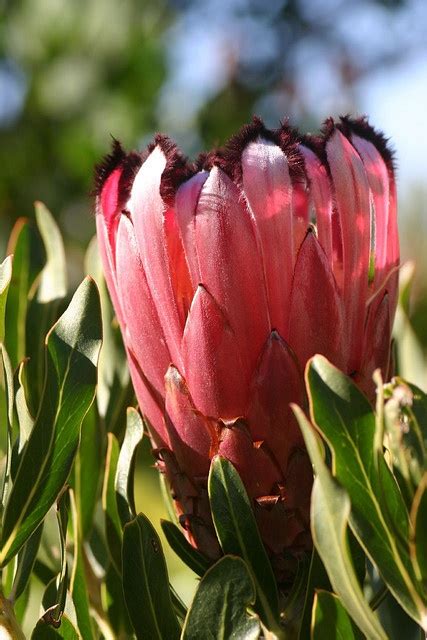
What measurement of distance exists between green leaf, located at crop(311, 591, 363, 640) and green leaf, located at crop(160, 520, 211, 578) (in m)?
0.17

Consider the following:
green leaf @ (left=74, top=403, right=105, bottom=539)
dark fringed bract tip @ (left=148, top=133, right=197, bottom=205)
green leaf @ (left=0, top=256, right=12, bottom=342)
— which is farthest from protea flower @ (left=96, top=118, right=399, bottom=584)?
green leaf @ (left=74, top=403, right=105, bottom=539)

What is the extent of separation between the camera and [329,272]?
83 cm

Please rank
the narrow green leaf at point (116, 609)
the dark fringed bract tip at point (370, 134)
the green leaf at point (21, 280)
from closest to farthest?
the dark fringed bract tip at point (370, 134), the narrow green leaf at point (116, 609), the green leaf at point (21, 280)

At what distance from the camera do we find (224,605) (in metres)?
0.80

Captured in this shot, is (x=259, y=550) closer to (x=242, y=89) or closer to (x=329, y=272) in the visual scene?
(x=329, y=272)

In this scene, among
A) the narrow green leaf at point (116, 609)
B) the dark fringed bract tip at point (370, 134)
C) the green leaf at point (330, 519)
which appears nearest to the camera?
the green leaf at point (330, 519)

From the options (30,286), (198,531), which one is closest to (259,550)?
(198,531)

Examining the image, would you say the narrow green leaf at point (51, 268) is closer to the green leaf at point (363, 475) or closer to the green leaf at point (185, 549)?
the green leaf at point (185, 549)

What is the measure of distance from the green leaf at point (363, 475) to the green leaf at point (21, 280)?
0.52 metres

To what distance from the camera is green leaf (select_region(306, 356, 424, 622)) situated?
734 millimetres

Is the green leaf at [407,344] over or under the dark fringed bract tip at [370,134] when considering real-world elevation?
under

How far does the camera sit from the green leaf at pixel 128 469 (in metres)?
0.97

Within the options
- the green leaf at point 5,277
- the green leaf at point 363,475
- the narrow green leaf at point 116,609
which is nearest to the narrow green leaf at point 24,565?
the narrow green leaf at point 116,609

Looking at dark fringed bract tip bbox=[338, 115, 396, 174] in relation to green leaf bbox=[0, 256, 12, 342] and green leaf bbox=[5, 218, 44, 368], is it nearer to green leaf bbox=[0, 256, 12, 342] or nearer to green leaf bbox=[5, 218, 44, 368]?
green leaf bbox=[0, 256, 12, 342]
